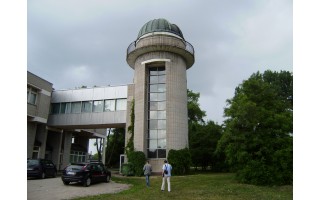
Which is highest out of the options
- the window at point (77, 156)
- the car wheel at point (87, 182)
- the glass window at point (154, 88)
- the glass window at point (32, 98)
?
the glass window at point (154, 88)

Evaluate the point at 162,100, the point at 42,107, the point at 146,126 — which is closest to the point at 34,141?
the point at 42,107

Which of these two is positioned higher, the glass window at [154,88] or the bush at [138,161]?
the glass window at [154,88]

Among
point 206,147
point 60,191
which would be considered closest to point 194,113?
point 206,147

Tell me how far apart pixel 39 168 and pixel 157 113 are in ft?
35.6

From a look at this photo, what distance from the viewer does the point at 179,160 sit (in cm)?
2281

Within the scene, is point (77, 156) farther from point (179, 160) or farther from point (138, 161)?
point (179, 160)

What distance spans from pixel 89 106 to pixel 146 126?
8413 mm

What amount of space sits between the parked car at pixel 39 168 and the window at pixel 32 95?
9339 millimetres

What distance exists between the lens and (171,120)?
23.9 m

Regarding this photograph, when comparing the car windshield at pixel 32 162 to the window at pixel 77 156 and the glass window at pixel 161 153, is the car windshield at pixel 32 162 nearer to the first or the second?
the glass window at pixel 161 153

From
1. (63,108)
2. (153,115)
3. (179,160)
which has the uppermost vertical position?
(63,108)

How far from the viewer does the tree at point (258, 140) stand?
56.3 feet

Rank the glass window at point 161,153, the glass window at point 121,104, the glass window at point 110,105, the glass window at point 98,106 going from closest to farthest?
the glass window at point 161,153 → the glass window at point 121,104 → the glass window at point 110,105 → the glass window at point 98,106

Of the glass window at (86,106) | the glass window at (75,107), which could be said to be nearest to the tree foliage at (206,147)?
the glass window at (86,106)
